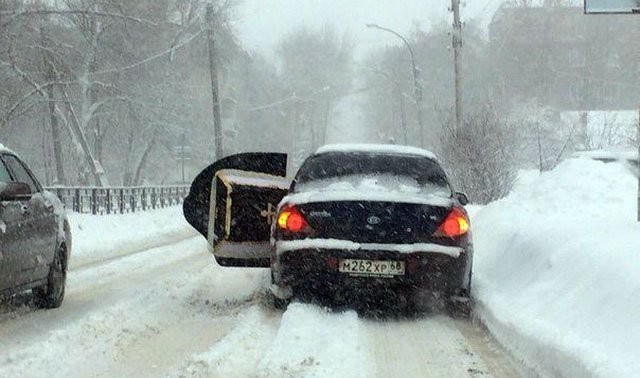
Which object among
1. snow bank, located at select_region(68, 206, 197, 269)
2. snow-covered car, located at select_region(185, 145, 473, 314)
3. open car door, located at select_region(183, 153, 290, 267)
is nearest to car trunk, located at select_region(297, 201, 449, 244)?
snow-covered car, located at select_region(185, 145, 473, 314)

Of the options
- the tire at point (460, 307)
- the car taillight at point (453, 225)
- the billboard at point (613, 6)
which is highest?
the billboard at point (613, 6)

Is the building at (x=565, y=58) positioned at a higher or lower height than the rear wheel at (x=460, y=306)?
higher

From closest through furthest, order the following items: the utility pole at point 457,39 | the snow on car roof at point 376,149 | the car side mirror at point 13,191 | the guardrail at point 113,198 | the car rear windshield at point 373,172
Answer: the car side mirror at point 13,191
the car rear windshield at point 373,172
the snow on car roof at point 376,149
the guardrail at point 113,198
the utility pole at point 457,39

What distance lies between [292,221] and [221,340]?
141 cm

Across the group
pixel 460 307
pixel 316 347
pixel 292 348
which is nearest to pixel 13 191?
pixel 292 348

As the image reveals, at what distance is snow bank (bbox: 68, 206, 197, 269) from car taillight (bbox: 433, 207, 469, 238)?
6.99m

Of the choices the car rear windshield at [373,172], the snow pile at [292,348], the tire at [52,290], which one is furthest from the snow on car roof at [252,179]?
the tire at [52,290]

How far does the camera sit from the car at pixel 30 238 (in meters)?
6.81

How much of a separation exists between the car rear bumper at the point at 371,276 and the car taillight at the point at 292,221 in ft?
0.67

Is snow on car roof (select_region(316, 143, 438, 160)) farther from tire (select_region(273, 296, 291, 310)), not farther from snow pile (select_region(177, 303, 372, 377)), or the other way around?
snow pile (select_region(177, 303, 372, 377))

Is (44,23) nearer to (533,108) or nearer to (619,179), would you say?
(619,179)

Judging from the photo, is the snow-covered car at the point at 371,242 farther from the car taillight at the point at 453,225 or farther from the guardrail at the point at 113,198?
the guardrail at the point at 113,198

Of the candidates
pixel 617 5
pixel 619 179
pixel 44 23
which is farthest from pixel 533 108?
pixel 617 5

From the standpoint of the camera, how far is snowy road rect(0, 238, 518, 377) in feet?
17.2
